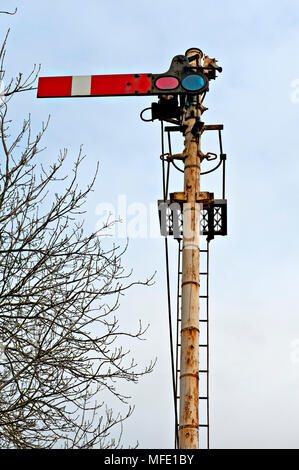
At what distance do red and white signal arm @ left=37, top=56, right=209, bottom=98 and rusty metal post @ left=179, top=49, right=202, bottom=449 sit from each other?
2.24 meters

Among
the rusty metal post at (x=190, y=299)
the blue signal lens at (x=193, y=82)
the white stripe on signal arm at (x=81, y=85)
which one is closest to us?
the blue signal lens at (x=193, y=82)

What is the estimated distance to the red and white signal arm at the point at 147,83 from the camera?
261 inches

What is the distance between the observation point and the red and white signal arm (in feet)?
21.7

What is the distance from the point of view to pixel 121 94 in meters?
6.74

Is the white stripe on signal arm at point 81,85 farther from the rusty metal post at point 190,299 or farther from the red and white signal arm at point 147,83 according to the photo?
the rusty metal post at point 190,299

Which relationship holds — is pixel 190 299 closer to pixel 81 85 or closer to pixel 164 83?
pixel 164 83

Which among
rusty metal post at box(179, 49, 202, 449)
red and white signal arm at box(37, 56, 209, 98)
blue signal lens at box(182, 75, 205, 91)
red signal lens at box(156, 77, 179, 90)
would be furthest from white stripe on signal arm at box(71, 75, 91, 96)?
rusty metal post at box(179, 49, 202, 449)

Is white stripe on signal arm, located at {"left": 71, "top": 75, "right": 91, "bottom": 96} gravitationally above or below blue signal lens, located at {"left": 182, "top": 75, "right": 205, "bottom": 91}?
above

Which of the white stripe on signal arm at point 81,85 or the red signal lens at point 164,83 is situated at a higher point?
the white stripe on signal arm at point 81,85

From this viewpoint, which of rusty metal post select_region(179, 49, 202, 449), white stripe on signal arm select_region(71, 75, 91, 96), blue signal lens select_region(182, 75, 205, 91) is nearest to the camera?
blue signal lens select_region(182, 75, 205, 91)

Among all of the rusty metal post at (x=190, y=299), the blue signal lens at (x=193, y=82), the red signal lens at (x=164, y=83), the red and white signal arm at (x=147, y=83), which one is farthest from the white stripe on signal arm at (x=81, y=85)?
the rusty metal post at (x=190, y=299)

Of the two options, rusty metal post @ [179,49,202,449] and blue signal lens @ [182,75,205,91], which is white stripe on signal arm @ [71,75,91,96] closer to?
blue signal lens @ [182,75,205,91]
